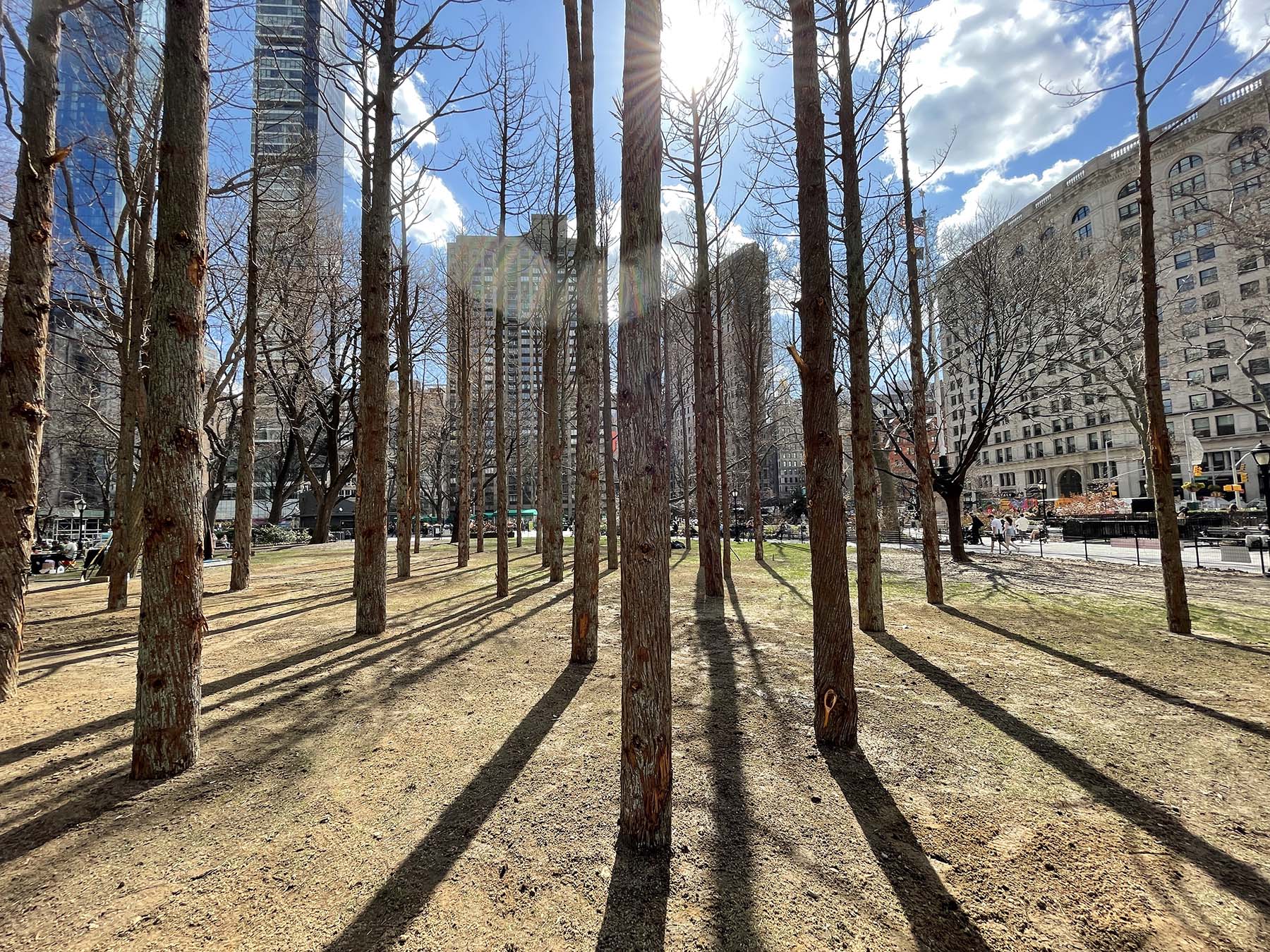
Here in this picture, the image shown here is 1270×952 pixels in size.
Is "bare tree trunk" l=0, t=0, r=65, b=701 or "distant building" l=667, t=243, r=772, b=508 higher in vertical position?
"distant building" l=667, t=243, r=772, b=508

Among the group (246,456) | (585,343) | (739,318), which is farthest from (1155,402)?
(246,456)

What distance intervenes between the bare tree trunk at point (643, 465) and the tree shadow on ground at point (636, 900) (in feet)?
0.25

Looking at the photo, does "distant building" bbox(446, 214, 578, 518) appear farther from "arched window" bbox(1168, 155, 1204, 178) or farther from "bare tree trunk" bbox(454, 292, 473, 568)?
"arched window" bbox(1168, 155, 1204, 178)

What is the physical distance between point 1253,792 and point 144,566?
674 centimetres

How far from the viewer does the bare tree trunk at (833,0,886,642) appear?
6.94m

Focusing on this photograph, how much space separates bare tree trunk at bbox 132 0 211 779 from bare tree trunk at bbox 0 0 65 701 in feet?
8.08

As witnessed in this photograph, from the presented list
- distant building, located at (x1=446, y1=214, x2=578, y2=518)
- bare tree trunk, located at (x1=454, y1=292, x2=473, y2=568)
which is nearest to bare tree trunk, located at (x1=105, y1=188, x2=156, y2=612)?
bare tree trunk, located at (x1=454, y1=292, x2=473, y2=568)

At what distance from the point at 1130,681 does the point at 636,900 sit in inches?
219

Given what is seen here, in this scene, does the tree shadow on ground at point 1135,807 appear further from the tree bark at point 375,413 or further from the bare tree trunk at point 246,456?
the bare tree trunk at point 246,456

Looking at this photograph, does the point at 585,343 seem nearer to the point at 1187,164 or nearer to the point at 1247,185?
the point at 1247,185

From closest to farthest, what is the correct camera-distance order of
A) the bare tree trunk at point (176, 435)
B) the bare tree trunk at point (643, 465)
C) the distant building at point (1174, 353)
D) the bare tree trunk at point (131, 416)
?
the bare tree trunk at point (643, 465)
the bare tree trunk at point (176, 435)
the bare tree trunk at point (131, 416)
the distant building at point (1174, 353)

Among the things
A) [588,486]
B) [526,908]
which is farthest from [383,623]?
[526,908]

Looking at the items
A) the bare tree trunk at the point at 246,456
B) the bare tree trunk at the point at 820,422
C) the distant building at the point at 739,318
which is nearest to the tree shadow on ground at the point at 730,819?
the bare tree trunk at the point at 820,422

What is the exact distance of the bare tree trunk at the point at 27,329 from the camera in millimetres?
4484
